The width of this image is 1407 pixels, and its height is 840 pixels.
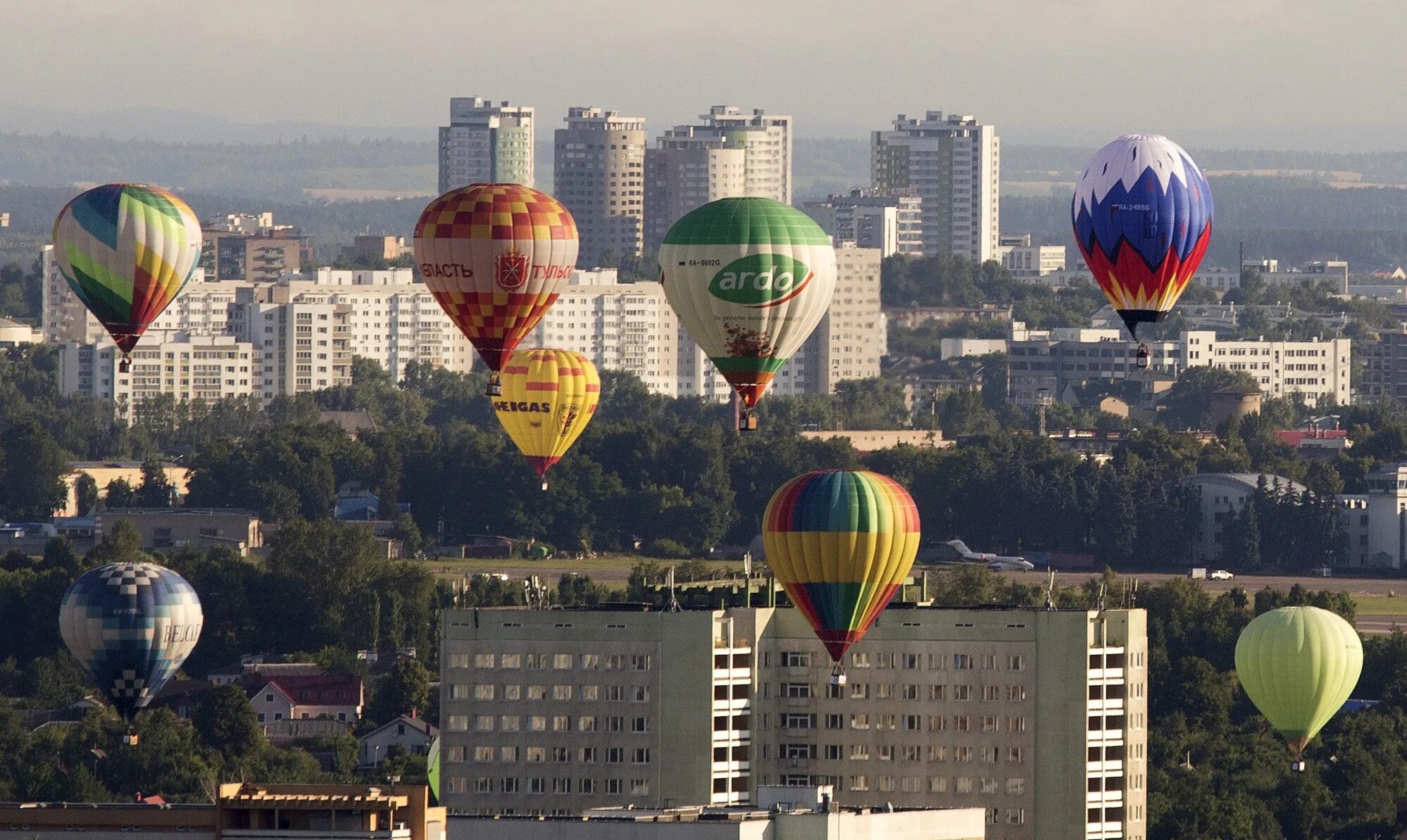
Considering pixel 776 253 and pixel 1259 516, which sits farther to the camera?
pixel 1259 516

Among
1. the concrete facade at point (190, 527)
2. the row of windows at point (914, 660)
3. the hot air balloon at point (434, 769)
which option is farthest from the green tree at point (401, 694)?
the concrete facade at point (190, 527)

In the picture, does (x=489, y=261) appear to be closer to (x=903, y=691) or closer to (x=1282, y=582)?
(x=903, y=691)

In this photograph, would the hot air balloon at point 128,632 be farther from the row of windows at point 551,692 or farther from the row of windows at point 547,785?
the row of windows at point 547,785

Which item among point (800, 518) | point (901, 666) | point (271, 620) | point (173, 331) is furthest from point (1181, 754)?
point (173, 331)

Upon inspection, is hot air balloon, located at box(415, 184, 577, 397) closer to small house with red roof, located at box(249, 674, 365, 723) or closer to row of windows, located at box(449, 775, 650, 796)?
row of windows, located at box(449, 775, 650, 796)

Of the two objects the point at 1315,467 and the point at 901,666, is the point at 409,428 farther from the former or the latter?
the point at 901,666

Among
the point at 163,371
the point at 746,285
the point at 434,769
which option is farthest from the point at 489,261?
the point at 163,371
